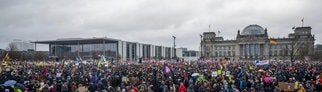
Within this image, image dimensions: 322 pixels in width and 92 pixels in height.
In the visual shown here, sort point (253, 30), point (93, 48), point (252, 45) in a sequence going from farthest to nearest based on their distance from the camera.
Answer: point (93, 48) → point (253, 30) → point (252, 45)

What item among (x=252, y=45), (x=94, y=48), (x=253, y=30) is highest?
(x=253, y=30)

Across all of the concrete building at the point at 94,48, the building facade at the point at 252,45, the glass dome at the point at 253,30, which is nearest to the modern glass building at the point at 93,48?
the concrete building at the point at 94,48

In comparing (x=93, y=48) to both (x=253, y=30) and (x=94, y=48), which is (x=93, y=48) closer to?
(x=94, y=48)

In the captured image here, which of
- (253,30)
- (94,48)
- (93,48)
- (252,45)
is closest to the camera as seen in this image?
(252,45)

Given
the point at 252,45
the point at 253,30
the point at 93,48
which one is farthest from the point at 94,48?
the point at 253,30

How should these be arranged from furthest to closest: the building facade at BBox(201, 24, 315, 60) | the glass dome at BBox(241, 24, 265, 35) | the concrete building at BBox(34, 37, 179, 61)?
the glass dome at BBox(241, 24, 265, 35) → the concrete building at BBox(34, 37, 179, 61) → the building facade at BBox(201, 24, 315, 60)

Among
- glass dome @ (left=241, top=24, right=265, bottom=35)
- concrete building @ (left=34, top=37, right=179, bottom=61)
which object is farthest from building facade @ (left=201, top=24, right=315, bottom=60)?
concrete building @ (left=34, top=37, right=179, bottom=61)

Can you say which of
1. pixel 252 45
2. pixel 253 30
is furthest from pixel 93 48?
pixel 253 30

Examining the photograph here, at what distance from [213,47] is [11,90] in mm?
124236

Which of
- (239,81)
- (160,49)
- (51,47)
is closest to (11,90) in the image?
(239,81)

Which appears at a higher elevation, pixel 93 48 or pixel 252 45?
pixel 252 45

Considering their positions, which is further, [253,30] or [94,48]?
[94,48]

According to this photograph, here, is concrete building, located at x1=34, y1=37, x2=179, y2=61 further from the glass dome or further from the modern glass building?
the glass dome

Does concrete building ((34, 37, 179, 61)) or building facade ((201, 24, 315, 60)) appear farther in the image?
concrete building ((34, 37, 179, 61))
